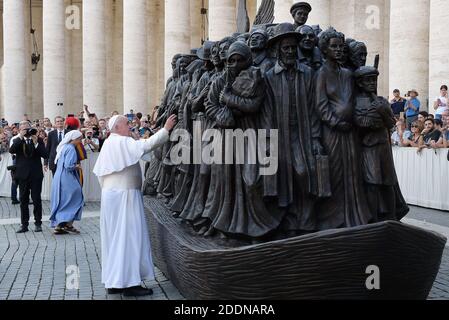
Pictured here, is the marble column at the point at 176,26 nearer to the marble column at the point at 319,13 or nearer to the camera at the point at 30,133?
the marble column at the point at 319,13

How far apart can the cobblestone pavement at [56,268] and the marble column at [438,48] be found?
15.8 ft

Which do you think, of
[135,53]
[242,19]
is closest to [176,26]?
[135,53]

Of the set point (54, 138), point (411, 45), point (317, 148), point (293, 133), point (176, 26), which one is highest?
point (176, 26)

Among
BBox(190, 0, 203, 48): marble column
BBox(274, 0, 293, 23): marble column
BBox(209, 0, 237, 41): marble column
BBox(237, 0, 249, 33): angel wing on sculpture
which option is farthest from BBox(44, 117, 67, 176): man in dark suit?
BBox(190, 0, 203, 48): marble column

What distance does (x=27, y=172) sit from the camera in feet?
43.6

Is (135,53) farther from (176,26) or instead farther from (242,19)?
(242,19)

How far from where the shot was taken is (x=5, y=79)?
38656 mm

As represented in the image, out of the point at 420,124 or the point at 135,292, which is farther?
the point at 420,124

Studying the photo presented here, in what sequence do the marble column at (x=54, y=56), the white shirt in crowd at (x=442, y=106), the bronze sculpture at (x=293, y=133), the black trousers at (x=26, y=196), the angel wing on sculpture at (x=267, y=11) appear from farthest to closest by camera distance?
the marble column at (x=54, y=56) < the white shirt in crowd at (x=442, y=106) < the black trousers at (x=26, y=196) < the angel wing on sculpture at (x=267, y=11) < the bronze sculpture at (x=293, y=133)

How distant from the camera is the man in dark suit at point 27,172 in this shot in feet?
43.5

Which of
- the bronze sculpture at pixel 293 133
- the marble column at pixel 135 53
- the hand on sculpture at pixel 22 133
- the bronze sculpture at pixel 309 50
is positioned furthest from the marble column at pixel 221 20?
the bronze sculpture at pixel 293 133

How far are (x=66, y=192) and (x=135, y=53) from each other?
64.1 feet

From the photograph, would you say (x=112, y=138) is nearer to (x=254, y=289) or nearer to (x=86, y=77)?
(x=254, y=289)
